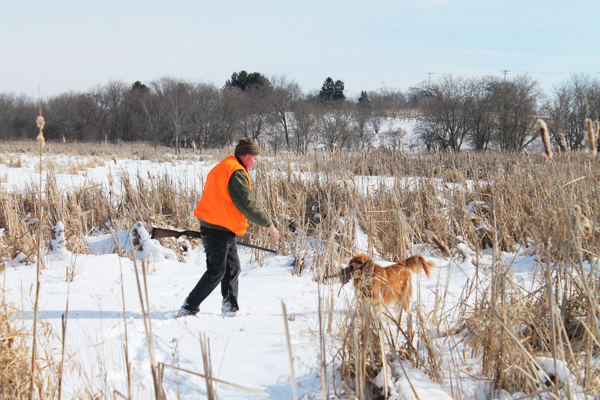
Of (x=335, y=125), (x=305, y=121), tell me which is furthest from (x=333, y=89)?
(x=305, y=121)

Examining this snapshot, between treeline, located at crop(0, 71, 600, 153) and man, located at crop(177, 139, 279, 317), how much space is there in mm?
26638

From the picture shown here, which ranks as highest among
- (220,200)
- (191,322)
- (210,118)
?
(210,118)

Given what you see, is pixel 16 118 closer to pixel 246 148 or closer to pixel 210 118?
pixel 210 118

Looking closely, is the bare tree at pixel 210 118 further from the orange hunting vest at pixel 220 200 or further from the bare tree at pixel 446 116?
the orange hunting vest at pixel 220 200

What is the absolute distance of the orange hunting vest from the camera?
2855 millimetres

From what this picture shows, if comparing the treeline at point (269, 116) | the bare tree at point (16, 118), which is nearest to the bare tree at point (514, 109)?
the treeline at point (269, 116)

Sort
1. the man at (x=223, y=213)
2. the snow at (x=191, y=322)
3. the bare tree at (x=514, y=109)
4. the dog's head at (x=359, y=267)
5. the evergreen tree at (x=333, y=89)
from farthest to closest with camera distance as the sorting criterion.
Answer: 1. the evergreen tree at (x=333, y=89)
2. the bare tree at (x=514, y=109)
3. the man at (x=223, y=213)
4. the dog's head at (x=359, y=267)
5. the snow at (x=191, y=322)

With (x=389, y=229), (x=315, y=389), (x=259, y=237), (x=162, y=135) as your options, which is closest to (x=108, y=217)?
(x=259, y=237)

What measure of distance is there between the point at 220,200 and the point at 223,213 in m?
0.10

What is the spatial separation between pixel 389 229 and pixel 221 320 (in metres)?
2.54

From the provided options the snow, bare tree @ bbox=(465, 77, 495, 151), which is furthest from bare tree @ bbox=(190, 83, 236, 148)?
the snow

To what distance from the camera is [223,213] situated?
2902 mm

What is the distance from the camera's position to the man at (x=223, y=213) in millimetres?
2848

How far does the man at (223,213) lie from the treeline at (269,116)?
87.4ft
